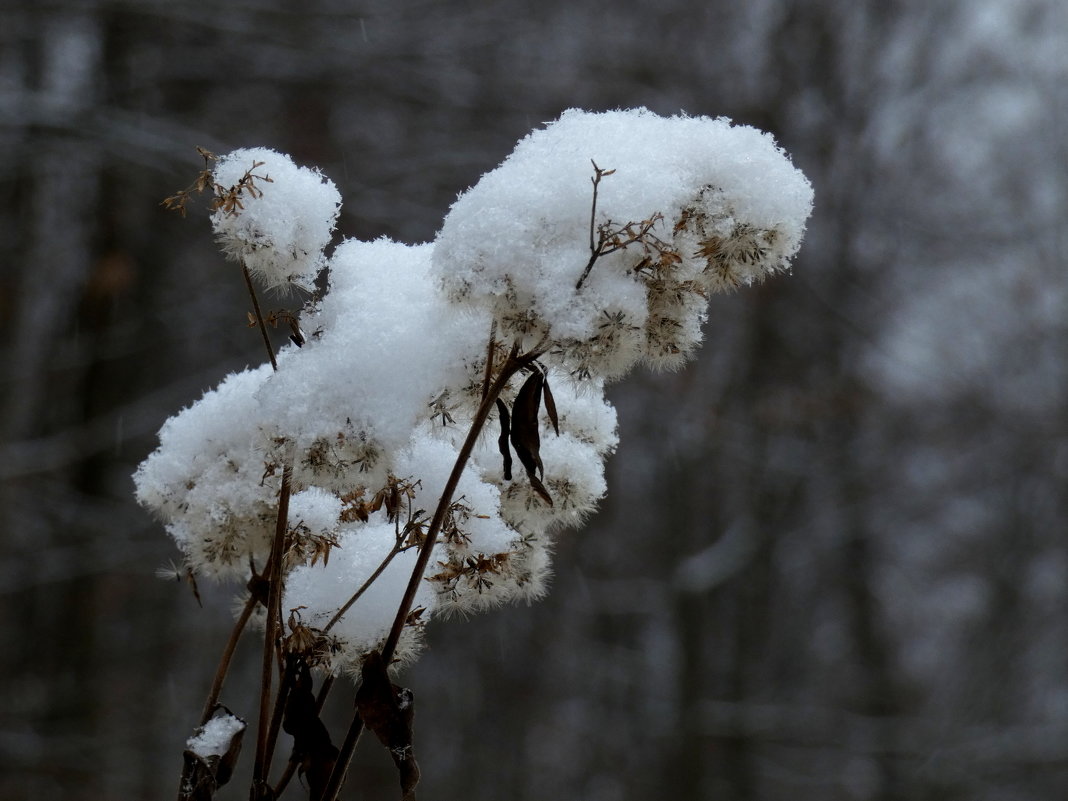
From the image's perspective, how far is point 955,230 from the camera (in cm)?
975

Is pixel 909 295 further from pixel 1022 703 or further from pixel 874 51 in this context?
pixel 1022 703

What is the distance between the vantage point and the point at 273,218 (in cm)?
111

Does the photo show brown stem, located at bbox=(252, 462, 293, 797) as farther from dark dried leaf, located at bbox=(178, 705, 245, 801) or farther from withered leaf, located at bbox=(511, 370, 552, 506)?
withered leaf, located at bbox=(511, 370, 552, 506)

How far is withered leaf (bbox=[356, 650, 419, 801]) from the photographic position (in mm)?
1003

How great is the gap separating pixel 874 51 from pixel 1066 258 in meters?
2.66

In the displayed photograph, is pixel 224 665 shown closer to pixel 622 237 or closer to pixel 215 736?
pixel 215 736

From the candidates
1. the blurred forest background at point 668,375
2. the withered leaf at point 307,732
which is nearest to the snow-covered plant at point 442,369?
the withered leaf at point 307,732

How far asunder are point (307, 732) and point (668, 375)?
6.72m

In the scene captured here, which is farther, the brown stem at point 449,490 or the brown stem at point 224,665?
the brown stem at point 224,665

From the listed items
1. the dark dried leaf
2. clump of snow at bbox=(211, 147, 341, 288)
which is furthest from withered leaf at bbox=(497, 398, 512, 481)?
the dark dried leaf

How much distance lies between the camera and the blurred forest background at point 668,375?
7.47 meters

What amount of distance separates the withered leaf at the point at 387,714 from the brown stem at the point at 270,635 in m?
0.09

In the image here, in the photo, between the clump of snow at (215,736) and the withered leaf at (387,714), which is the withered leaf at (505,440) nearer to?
the withered leaf at (387,714)

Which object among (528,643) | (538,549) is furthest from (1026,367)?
(538,549)
